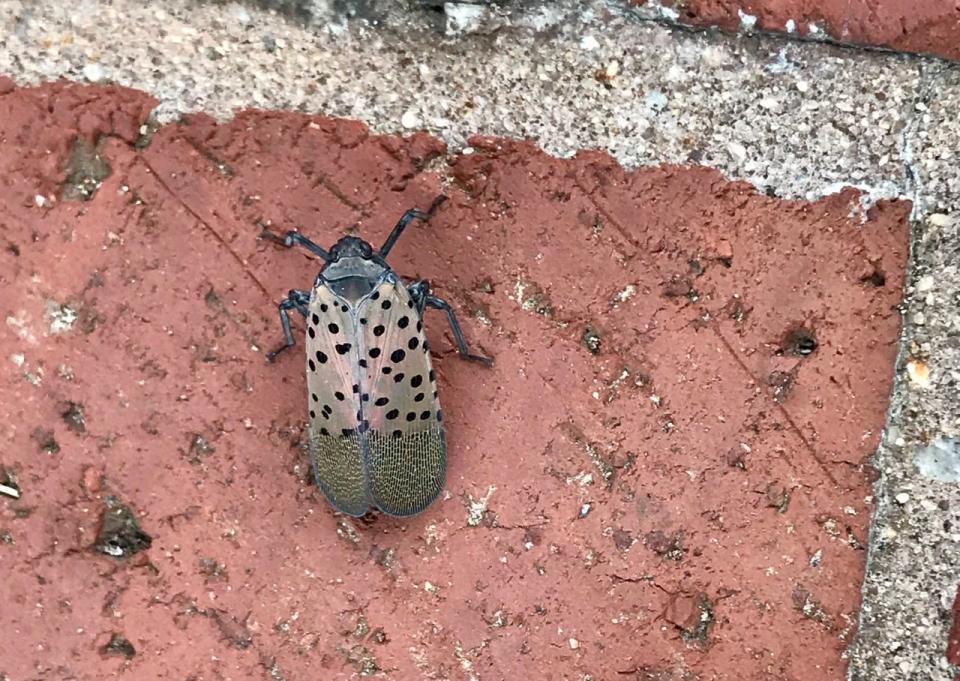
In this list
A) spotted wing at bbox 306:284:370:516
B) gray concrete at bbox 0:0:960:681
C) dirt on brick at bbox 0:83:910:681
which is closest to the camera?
gray concrete at bbox 0:0:960:681

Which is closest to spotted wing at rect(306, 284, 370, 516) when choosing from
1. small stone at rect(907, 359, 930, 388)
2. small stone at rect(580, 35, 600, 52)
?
small stone at rect(580, 35, 600, 52)

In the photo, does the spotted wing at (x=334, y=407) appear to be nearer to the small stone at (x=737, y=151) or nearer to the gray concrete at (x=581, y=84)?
the gray concrete at (x=581, y=84)

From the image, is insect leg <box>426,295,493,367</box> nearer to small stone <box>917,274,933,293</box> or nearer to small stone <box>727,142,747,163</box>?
small stone <box>727,142,747,163</box>

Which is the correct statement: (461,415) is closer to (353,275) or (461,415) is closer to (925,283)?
(353,275)


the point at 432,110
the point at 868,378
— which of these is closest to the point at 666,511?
the point at 868,378

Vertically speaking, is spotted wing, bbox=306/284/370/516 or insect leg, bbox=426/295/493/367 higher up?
insect leg, bbox=426/295/493/367

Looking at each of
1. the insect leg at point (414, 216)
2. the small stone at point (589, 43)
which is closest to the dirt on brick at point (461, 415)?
the insect leg at point (414, 216)

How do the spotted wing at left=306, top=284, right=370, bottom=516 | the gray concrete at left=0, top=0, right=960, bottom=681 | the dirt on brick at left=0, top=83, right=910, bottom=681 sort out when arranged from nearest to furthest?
the gray concrete at left=0, top=0, right=960, bottom=681 → the dirt on brick at left=0, top=83, right=910, bottom=681 → the spotted wing at left=306, top=284, right=370, bottom=516

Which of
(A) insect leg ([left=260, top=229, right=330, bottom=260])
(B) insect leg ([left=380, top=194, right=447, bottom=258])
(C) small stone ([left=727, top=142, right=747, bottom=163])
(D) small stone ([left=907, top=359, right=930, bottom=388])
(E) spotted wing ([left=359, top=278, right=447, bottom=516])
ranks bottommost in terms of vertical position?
(E) spotted wing ([left=359, top=278, right=447, bottom=516])
